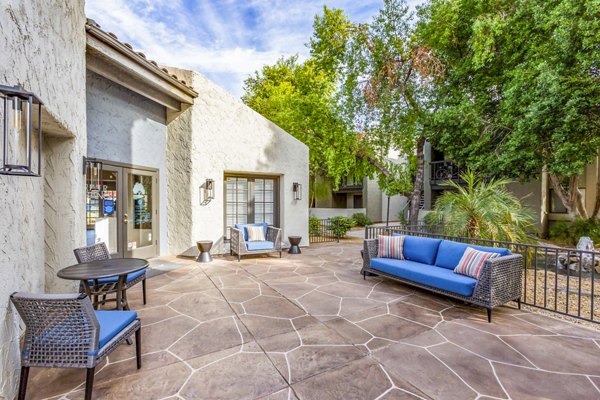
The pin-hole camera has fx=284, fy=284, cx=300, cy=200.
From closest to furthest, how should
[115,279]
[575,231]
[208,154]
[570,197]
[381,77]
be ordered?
[115,279] → [208,154] → [575,231] → [570,197] → [381,77]

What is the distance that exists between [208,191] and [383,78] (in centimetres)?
810

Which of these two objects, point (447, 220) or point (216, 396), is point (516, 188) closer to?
point (447, 220)

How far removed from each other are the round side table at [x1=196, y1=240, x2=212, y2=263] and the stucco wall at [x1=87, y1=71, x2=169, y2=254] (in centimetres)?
115

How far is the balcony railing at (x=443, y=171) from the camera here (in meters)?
15.2

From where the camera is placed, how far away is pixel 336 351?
3.08m

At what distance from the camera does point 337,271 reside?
21.5 feet

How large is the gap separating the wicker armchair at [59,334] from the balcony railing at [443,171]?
15918 mm

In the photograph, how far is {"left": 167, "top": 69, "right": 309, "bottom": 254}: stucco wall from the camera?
754cm

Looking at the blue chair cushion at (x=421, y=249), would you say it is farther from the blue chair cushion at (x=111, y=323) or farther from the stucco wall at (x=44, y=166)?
the stucco wall at (x=44, y=166)

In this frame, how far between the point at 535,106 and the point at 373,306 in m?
7.41

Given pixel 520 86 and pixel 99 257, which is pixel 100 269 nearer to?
pixel 99 257

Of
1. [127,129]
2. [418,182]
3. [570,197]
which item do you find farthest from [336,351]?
[570,197]

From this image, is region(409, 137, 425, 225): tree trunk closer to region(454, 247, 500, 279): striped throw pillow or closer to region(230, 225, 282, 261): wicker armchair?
region(230, 225, 282, 261): wicker armchair

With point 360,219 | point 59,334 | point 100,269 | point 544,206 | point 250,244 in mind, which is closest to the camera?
point 59,334
